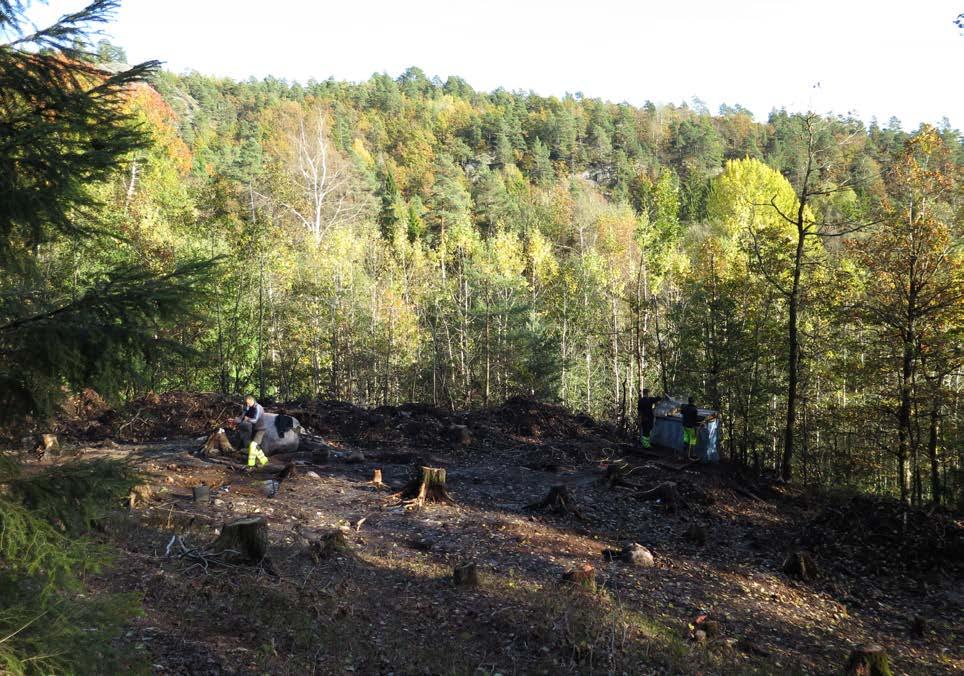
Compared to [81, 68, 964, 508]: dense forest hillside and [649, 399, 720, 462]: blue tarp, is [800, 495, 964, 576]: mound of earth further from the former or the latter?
[649, 399, 720, 462]: blue tarp

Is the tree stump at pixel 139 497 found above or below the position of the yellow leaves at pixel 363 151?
below

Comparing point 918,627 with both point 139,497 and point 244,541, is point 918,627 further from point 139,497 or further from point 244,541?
point 139,497

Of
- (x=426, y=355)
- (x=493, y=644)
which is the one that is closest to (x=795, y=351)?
(x=493, y=644)

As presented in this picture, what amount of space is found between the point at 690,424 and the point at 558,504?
→ 5945 millimetres

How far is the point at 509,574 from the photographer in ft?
25.2

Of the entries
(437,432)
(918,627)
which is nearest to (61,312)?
(918,627)

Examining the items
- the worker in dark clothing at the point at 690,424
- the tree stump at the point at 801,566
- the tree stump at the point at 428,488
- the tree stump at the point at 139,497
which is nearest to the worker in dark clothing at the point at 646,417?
the worker in dark clothing at the point at 690,424

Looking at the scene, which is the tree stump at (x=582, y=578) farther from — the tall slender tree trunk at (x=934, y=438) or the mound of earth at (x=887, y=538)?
the tall slender tree trunk at (x=934, y=438)

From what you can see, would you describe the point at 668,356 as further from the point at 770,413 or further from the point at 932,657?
the point at 932,657

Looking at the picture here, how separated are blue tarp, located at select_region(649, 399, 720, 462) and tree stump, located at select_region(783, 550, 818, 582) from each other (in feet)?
18.9

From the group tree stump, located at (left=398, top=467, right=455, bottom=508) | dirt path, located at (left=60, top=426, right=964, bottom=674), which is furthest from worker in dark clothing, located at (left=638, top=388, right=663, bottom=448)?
tree stump, located at (left=398, top=467, right=455, bottom=508)

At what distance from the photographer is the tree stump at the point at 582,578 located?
23.8ft

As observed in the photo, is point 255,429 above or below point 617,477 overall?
above

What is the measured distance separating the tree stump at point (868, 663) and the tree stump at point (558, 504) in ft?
15.1
